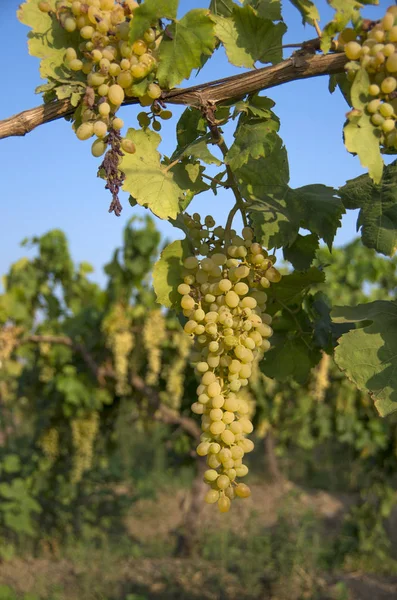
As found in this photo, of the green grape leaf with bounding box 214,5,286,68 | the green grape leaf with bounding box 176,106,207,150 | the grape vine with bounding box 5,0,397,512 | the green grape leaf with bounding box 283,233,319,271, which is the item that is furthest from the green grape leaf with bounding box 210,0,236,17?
the green grape leaf with bounding box 283,233,319,271

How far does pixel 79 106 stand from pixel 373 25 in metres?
0.60

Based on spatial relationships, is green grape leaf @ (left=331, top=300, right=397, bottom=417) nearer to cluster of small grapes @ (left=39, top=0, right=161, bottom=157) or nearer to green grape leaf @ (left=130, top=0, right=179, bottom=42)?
cluster of small grapes @ (left=39, top=0, right=161, bottom=157)

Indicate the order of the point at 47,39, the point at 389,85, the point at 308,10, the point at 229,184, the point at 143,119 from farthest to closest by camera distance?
1. the point at 229,184
2. the point at 143,119
3. the point at 47,39
4. the point at 308,10
5. the point at 389,85

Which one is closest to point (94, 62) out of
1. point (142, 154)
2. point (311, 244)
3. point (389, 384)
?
point (142, 154)

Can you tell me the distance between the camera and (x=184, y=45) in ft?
4.18

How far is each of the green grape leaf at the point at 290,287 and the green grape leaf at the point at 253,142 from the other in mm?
387

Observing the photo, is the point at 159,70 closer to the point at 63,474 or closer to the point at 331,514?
the point at 63,474

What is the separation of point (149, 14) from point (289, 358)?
3.46 ft

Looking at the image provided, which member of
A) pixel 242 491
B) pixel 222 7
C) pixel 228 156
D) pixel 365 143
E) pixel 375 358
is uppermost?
pixel 222 7

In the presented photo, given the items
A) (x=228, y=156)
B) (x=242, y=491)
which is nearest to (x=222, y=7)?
(x=228, y=156)

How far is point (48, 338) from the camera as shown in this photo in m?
6.31

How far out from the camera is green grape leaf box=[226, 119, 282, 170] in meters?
1.36

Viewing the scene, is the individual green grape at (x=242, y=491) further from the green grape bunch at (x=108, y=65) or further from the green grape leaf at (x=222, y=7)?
the green grape leaf at (x=222, y=7)

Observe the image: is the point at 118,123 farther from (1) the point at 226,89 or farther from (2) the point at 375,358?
(2) the point at 375,358
